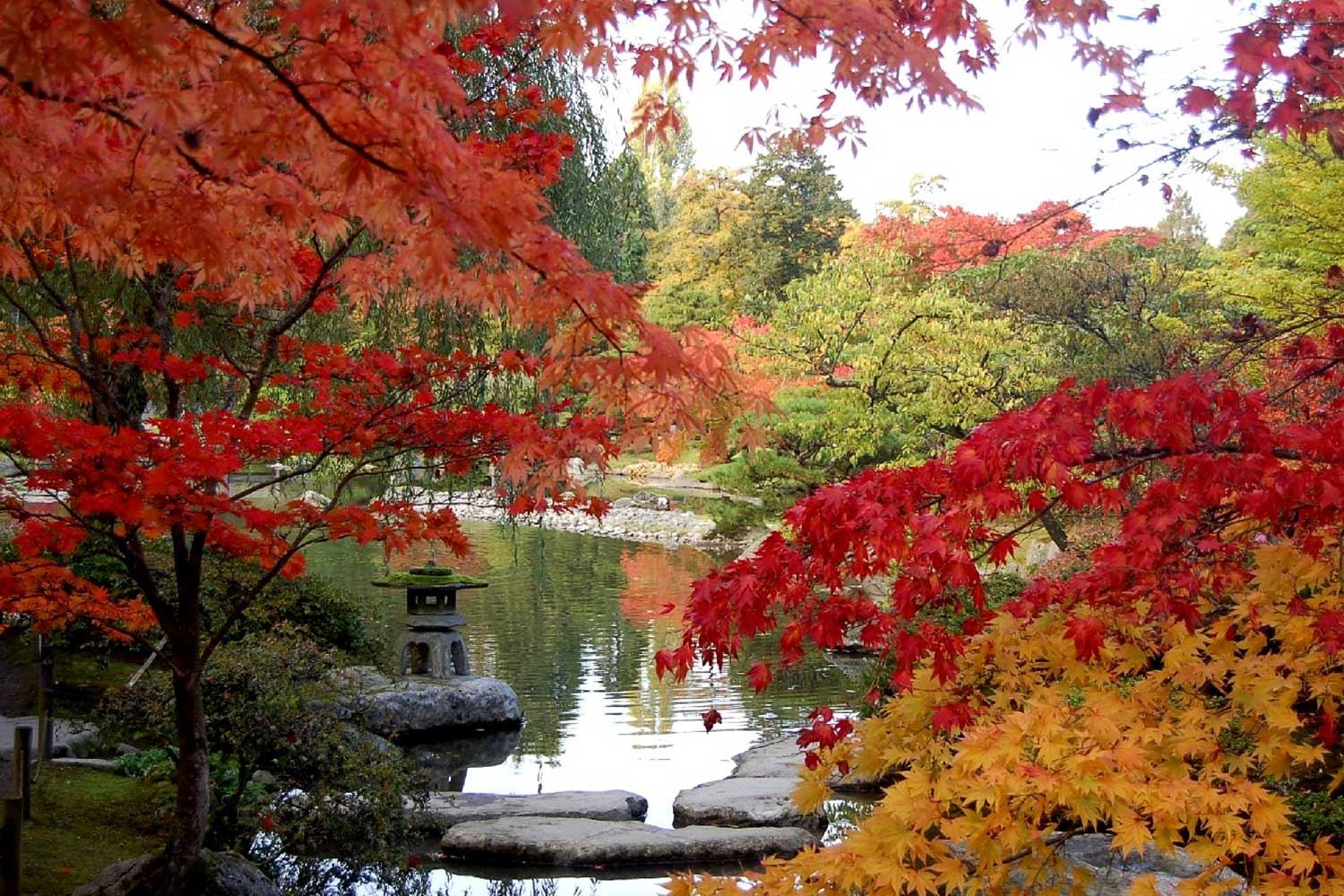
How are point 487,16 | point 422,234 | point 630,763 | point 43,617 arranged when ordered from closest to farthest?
point 422,234, point 43,617, point 487,16, point 630,763

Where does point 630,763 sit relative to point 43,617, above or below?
below

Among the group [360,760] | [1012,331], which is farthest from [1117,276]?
[360,760]

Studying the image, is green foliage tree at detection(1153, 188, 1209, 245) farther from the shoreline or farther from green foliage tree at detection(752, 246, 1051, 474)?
green foliage tree at detection(752, 246, 1051, 474)

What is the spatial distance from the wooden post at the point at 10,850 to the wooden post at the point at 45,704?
2.22 metres

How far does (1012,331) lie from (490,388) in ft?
20.0

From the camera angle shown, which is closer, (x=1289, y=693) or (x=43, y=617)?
(x=1289, y=693)

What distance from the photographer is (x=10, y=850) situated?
373cm

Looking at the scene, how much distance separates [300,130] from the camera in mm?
2268

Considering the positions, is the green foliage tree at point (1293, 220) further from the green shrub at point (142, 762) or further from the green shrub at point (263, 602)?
the green shrub at point (142, 762)

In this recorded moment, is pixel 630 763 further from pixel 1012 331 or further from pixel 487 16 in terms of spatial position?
pixel 1012 331

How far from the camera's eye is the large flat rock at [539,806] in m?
6.05

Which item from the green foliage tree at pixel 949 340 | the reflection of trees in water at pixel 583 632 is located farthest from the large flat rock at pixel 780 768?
the green foliage tree at pixel 949 340

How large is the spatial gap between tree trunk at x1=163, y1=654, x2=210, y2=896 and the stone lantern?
4.33 m

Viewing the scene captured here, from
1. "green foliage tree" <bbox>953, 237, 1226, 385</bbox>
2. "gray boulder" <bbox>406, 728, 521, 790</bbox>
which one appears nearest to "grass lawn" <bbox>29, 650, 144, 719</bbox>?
"gray boulder" <bbox>406, 728, 521, 790</bbox>
